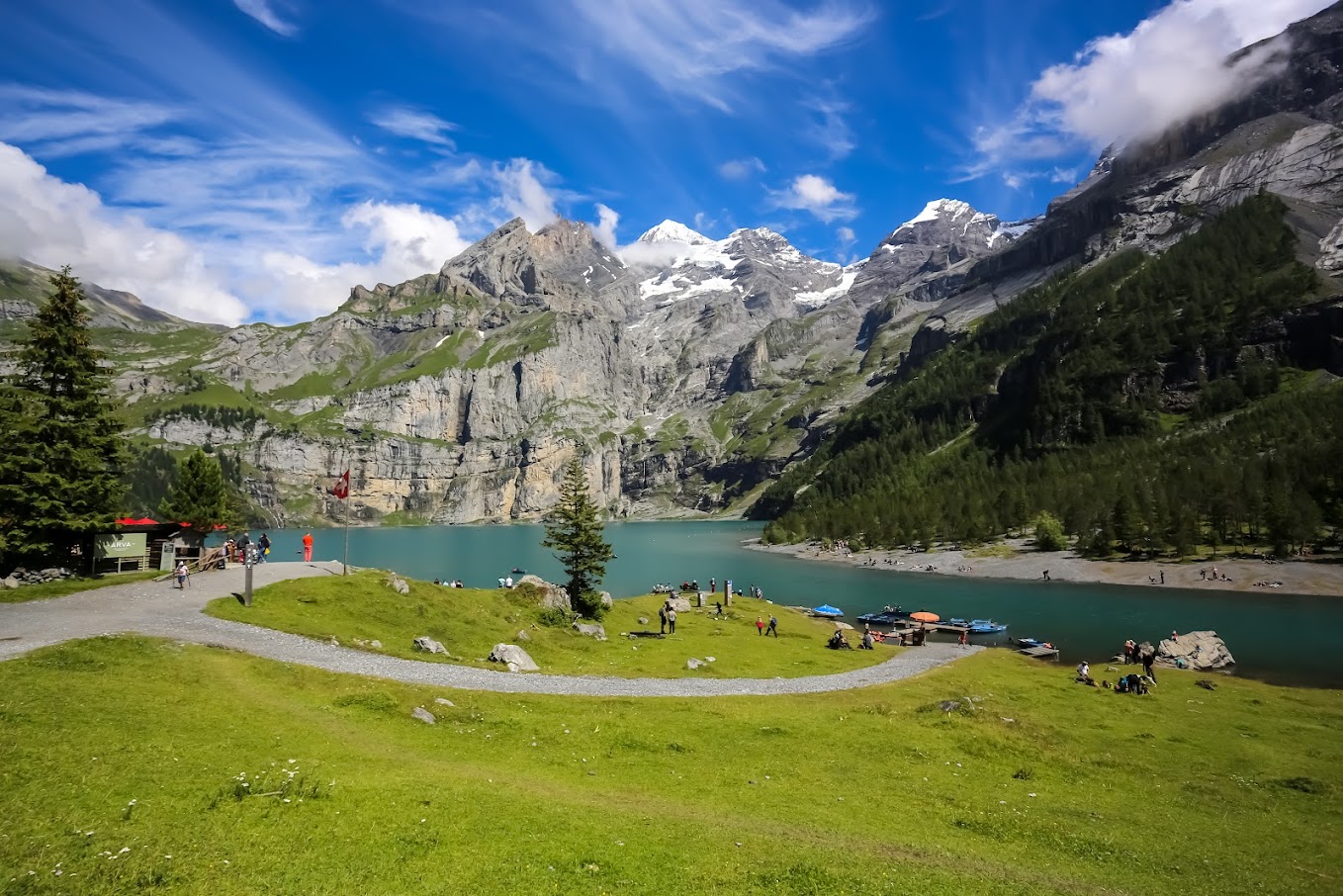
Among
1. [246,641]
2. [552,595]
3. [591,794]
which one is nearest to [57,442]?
[246,641]

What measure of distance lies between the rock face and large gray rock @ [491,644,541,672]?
51.9 metres

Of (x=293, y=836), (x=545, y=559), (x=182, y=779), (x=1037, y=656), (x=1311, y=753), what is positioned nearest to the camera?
(x=293, y=836)

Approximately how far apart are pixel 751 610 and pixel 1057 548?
97.3 m

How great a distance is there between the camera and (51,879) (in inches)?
403

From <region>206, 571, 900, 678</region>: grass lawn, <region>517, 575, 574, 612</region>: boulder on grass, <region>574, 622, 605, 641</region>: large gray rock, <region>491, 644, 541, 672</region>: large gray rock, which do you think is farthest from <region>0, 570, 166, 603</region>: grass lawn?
<region>574, 622, 605, 641</region>: large gray rock

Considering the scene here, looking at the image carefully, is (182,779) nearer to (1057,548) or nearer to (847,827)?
(847,827)

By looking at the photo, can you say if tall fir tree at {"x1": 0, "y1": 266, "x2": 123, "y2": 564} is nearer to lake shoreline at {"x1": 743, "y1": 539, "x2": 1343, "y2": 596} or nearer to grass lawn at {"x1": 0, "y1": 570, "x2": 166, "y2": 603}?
grass lawn at {"x1": 0, "y1": 570, "x2": 166, "y2": 603}

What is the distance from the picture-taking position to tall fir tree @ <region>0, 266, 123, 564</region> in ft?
122

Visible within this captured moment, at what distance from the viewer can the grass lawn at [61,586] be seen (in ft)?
106

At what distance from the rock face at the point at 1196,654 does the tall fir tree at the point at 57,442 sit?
77.2 meters

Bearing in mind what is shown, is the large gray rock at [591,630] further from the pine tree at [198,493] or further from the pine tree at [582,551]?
the pine tree at [198,493]

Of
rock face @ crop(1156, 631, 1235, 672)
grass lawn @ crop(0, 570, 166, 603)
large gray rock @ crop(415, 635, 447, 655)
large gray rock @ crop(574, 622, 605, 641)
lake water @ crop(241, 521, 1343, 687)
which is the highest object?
grass lawn @ crop(0, 570, 166, 603)

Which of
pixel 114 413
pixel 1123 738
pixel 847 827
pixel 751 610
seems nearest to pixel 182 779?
pixel 847 827

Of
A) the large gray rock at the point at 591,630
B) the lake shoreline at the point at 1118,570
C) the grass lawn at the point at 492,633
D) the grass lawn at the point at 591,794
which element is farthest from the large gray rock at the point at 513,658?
the lake shoreline at the point at 1118,570
